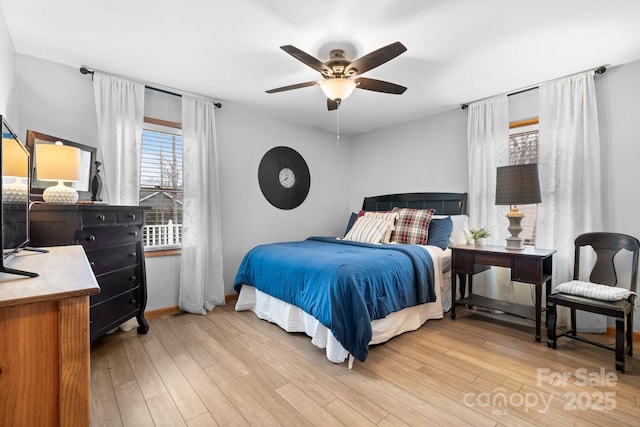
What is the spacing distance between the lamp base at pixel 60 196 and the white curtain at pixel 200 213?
115 cm

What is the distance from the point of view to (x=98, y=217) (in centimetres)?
213

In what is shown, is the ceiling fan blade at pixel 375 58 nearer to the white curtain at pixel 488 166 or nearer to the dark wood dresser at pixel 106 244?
the white curtain at pixel 488 166

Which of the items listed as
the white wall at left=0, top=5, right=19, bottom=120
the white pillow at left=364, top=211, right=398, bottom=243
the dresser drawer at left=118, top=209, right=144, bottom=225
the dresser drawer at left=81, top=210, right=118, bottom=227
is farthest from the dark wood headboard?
the white wall at left=0, top=5, right=19, bottom=120

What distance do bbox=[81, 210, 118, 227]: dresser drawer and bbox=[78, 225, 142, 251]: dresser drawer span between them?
0.05m

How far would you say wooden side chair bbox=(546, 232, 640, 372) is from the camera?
203 centimetres

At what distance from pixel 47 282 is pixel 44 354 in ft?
0.67

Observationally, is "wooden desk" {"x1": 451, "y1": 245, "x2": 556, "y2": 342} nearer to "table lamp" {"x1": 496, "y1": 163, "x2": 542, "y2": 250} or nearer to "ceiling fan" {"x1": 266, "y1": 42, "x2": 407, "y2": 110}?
"table lamp" {"x1": 496, "y1": 163, "x2": 542, "y2": 250}

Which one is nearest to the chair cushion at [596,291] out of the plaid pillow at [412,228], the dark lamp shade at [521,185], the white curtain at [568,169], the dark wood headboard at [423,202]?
the white curtain at [568,169]

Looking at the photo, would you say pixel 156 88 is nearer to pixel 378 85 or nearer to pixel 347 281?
pixel 378 85

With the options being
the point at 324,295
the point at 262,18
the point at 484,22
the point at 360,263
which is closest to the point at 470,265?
the point at 360,263

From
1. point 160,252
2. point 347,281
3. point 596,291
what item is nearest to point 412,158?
point 596,291

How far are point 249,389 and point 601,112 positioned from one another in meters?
3.80

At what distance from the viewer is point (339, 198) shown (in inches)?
197

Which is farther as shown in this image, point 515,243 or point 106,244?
point 515,243
